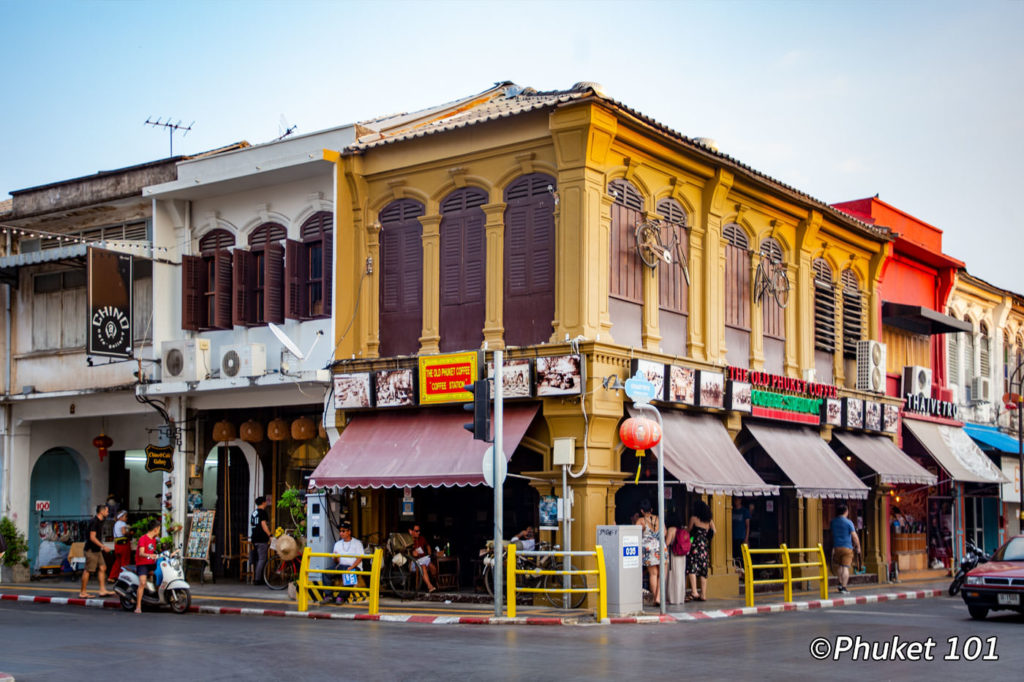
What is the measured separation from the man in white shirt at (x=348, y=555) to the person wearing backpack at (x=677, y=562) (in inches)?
218

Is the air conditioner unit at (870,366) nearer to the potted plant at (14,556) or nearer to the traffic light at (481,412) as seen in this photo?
the traffic light at (481,412)

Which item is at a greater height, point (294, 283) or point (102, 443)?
point (294, 283)

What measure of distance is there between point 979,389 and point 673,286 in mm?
17550

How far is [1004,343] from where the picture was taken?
39.6m

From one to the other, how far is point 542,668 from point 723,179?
45.6 ft

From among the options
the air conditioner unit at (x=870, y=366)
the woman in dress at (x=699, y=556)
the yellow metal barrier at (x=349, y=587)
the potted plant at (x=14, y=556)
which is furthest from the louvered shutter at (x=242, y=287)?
the air conditioner unit at (x=870, y=366)

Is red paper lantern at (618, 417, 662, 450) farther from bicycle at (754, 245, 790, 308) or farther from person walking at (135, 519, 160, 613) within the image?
person walking at (135, 519, 160, 613)

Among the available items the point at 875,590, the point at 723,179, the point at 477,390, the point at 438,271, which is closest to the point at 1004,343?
the point at 875,590

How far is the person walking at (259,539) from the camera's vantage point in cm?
2525

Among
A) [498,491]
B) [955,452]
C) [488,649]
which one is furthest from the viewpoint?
[955,452]

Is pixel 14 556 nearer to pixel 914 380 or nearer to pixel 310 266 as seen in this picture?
pixel 310 266

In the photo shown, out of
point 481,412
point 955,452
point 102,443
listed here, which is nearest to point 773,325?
point 955,452

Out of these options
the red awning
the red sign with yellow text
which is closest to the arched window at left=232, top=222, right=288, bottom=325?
the red awning

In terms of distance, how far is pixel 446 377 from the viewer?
2172 centimetres
